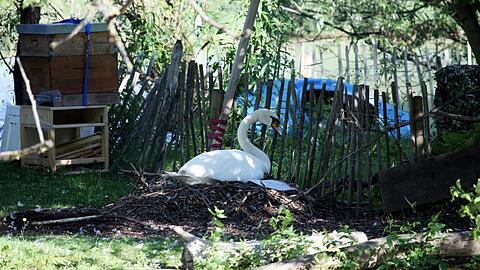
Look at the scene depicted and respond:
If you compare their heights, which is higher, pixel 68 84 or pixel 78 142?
pixel 68 84

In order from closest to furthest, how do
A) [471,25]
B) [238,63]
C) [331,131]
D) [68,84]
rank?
[471,25] < [331,131] < [238,63] < [68,84]

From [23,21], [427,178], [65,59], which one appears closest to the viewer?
[427,178]

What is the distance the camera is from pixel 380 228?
8.47 metres

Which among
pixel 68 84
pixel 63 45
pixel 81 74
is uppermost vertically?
pixel 63 45

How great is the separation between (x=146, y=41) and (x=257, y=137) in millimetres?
3086

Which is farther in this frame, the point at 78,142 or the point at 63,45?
the point at 78,142

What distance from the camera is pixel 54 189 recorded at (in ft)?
36.4

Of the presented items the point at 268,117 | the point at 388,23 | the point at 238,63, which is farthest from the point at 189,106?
the point at 388,23

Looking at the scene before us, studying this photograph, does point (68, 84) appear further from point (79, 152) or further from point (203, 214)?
point (203, 214)

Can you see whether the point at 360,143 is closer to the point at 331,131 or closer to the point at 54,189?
the point at 331,131

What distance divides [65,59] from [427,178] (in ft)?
18.0

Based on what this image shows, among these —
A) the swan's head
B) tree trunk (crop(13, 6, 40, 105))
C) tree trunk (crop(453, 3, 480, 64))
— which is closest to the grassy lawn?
the swan's head

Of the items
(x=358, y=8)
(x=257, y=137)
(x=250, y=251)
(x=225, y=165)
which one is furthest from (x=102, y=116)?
(x=358, y=8)

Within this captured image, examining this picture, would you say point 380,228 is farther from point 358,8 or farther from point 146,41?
point 358,8
